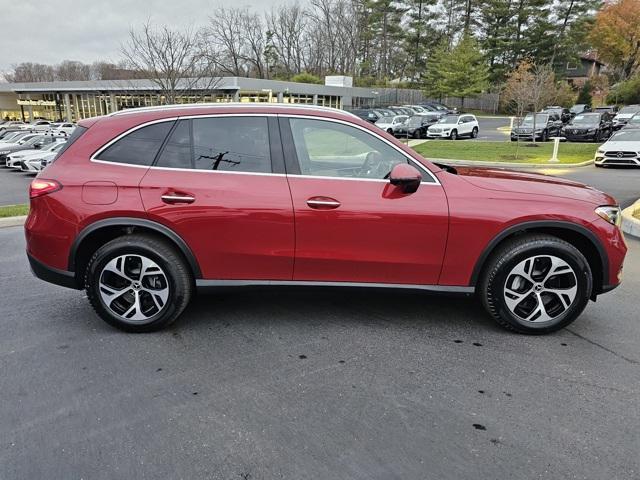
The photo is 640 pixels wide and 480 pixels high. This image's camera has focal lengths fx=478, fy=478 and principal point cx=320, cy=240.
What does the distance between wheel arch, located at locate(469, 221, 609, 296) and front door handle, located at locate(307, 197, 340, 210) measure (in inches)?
46.0

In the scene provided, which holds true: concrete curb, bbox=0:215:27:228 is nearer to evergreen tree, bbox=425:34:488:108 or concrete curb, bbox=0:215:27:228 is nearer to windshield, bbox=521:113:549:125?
windshield, bbox=521:113:549:125

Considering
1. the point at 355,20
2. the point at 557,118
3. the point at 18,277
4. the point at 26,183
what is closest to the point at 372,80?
the point at 355,20

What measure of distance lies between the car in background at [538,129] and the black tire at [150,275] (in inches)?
958

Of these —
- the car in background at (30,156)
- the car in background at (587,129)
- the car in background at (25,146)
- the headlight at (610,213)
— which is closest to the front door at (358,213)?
the headlight at (610,213)

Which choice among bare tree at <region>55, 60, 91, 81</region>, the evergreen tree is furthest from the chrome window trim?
bare tree at <region>55, 60, 91, 81</region>

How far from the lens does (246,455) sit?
2420 millimetres

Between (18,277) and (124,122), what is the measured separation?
8.62 ft

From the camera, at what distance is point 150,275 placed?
367cm

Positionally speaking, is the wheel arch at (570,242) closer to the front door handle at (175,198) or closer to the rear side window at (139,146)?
the front door handle at (175,198)

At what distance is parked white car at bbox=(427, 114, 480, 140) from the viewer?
29.1 m

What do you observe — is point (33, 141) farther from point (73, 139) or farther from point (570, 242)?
point (570, 242)

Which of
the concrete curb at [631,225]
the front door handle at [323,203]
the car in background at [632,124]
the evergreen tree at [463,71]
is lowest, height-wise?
the concrete curb at [631,225]

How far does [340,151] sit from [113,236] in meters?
1.92

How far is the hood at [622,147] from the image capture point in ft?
48.9
